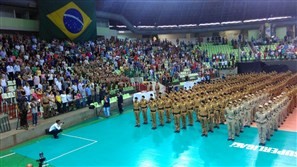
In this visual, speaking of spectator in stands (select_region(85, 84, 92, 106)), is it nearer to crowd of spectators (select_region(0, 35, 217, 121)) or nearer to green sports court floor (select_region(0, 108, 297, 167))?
crowd of spectators (select_region(0, 35, 217, 121))

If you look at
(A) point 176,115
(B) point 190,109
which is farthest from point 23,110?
(B) point 190,109

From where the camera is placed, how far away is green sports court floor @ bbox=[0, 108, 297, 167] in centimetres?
1077

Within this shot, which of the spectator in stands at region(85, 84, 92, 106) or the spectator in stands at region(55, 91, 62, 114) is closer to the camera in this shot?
the spectator in stands at region(55, 91, 62, 114)

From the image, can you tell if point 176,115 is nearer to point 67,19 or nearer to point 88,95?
point 88,95

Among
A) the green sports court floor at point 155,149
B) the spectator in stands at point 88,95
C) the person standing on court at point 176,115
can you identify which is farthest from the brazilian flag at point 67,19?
the person standing on court at point 176,115

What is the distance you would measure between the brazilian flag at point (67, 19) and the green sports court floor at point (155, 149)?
15.7 meters

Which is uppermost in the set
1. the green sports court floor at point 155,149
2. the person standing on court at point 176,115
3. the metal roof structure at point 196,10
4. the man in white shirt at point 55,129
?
the metal roof structure at point 196,10

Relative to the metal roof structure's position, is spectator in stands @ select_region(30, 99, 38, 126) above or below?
below

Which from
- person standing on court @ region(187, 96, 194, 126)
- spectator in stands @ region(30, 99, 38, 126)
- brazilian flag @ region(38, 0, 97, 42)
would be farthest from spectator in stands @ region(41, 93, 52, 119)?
brazilian flag @ region(38, 0, 97, 42)

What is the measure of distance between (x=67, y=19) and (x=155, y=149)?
68.8 feet

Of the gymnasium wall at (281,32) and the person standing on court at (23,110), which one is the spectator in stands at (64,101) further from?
the gymnasium wall at (281,32)

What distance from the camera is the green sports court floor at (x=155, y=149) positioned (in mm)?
10773

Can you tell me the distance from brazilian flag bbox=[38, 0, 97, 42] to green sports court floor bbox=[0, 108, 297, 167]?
15746mm

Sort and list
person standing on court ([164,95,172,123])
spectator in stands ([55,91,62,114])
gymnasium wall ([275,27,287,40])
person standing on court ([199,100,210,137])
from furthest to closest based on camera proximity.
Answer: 1. gymnasium wall ([275,27,287,40])
2. spectator in stands ([55,91,62,114])
3. person standing on court ([164,95,172,123])
4. person standing on court ([199,100,210,137])
